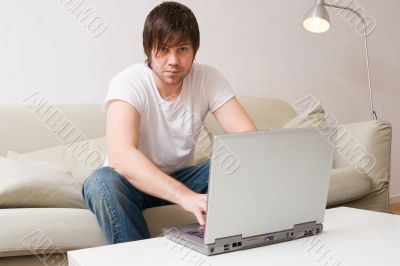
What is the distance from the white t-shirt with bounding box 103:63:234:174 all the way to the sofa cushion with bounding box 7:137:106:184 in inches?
12.8

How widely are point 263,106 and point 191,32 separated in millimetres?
1213

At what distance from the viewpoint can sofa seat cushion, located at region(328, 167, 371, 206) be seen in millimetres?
2371

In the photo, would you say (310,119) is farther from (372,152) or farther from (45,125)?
Answer: (45,125)

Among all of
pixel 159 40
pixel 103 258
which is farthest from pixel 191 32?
pixel 103 258

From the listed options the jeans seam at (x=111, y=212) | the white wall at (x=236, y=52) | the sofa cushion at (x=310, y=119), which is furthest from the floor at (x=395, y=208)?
the jeans seam at (x=111, y=212)

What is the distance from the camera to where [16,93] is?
8.16ft

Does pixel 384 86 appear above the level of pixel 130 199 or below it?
above

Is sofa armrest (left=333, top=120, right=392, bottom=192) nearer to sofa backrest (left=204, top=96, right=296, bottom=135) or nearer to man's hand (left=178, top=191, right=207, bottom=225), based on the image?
sofa backrest (left=204, top=96, right=296, bottom=135)

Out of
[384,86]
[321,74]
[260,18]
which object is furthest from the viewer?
[384,86]

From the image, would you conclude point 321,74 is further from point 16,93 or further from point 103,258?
point 103,258

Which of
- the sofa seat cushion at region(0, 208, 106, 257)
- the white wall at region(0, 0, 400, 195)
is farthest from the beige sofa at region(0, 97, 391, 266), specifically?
the white wall at region(0, 0, 400, 195)

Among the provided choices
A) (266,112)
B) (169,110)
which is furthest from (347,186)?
(169,110)

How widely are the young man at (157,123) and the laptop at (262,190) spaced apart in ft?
0.71

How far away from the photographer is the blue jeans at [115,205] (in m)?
1.54
